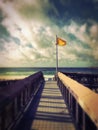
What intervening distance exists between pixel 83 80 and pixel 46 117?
14.2m

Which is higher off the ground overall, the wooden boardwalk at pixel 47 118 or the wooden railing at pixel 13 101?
the wooden railing at pixel 13 101

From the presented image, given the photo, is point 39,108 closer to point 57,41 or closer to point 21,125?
point 21,125

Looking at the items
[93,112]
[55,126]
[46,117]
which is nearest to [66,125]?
[55,126]

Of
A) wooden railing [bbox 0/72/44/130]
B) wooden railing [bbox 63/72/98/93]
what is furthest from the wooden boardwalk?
wooden railing [bbox 63/72/98/93]

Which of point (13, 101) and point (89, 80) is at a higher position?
point (13, 101)

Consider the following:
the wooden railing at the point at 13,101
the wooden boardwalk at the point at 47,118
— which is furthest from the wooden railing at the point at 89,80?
the wooden railing at the point at 13,101

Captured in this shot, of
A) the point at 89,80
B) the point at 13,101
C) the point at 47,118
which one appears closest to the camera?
the point at 13,101

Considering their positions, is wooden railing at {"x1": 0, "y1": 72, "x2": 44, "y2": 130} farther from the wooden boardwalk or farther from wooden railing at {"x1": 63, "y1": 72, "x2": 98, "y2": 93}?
wooden railing at {"x1": 63, "y1": 72, "x2": 98, "y2": 93}

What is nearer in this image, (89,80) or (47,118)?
(47,118)

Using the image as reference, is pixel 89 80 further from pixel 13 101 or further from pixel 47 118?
pixel 13 101

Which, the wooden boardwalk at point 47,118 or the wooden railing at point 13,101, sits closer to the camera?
the wooden railing at point 13,101

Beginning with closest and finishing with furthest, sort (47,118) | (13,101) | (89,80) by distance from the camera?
(13,101), (47,118), (89,80)

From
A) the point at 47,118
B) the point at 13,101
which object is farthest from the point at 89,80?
the point at 13,101

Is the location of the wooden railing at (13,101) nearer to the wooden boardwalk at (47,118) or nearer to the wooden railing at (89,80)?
the wooden boardwalk at (47,118)
